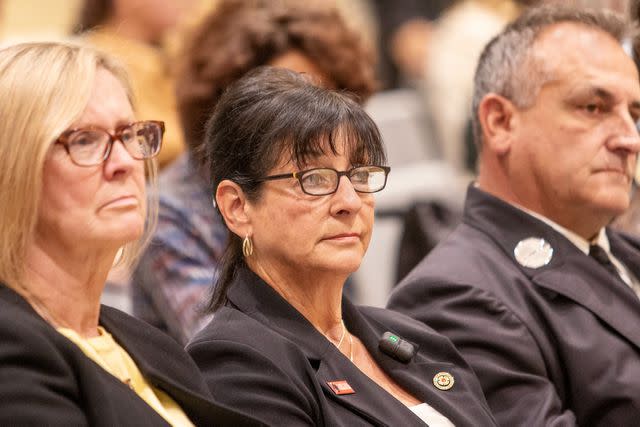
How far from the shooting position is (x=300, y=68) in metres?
3.73

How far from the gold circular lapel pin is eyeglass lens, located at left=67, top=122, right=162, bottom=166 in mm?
762

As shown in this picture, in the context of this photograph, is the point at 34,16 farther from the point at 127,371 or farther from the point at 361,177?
the point at 127,371

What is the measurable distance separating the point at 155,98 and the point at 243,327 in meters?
2.48

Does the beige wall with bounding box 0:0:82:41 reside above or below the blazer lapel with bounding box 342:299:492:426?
above

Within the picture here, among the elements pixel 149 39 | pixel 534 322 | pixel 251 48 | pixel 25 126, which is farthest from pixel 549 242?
pixel 149 39

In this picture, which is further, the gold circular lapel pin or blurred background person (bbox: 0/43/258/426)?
the gold circular lapel pin

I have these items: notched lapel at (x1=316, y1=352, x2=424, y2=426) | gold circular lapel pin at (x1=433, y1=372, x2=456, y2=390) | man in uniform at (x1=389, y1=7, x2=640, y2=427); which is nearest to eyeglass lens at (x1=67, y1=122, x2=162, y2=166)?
notched lapel at (x1=316, y1=352, x2=424, y2=426)

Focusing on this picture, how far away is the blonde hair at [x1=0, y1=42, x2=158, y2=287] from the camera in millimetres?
1964

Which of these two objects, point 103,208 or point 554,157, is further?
point 554,157

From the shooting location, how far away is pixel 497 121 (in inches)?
124

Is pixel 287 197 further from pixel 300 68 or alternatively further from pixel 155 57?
pixel 155 57

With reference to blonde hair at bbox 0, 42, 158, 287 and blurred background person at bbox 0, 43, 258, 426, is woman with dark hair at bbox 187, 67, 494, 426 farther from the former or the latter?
blonde hair at bbox 0, 42, 158, 287

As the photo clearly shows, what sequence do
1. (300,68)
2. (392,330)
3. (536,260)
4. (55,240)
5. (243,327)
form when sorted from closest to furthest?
(55,240), (243,327), (392,330), (536,260), (300,68)

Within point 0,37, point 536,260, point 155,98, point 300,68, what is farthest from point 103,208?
point 0,37
